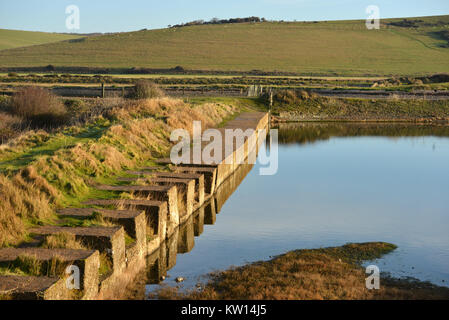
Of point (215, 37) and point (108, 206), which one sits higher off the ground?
point (215, 37)

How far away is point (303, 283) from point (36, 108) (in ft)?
58.3

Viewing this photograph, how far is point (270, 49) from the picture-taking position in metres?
102

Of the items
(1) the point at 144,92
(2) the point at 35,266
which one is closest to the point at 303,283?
(2) the point at 35,266

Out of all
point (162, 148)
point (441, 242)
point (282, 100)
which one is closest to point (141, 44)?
point (282, 100)

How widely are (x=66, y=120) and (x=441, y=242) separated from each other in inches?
667

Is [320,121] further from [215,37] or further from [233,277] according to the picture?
[215,37]

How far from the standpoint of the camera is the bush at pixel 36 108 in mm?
24078

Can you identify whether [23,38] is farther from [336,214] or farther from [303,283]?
[303,283]

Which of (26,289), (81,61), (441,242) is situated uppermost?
(81,61)

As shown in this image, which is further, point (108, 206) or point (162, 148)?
point (162, 148)

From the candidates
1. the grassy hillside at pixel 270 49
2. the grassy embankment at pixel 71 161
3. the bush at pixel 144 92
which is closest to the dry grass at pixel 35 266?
the grassy embankment at pixel 71 161

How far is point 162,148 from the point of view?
720 inches

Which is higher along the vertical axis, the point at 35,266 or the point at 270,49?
the point at 270,49

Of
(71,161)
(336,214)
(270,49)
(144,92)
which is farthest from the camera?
(270,49)
